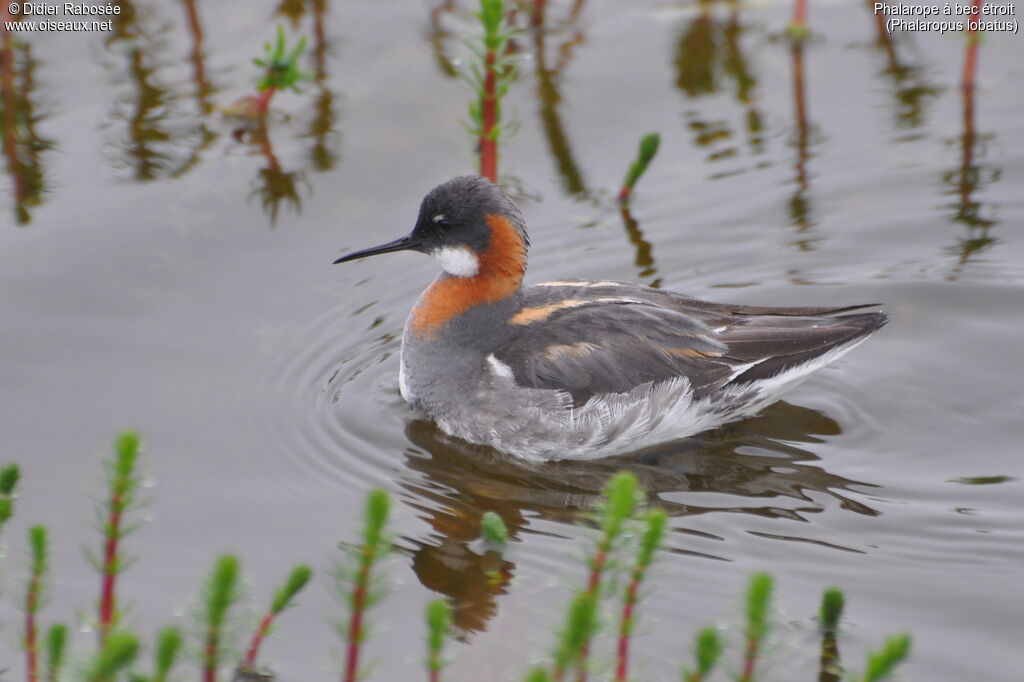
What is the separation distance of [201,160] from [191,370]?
2.15 m

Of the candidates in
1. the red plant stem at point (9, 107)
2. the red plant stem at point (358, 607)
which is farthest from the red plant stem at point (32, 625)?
the red plant stem at point (9, 107)

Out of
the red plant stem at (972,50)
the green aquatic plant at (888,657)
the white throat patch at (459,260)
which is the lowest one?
the green aquatic plant at (888,657)

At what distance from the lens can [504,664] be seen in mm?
5000

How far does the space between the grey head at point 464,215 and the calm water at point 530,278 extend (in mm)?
885

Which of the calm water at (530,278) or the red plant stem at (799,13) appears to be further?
the red plant stem at (799,13)

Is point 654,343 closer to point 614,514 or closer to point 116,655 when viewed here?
point 614,514

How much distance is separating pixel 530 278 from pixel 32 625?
4.71m

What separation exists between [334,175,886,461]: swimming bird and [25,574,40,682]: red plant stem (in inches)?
123

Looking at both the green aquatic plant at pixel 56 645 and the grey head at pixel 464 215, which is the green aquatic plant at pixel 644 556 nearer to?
the green aquatic plant at pixel 56 645

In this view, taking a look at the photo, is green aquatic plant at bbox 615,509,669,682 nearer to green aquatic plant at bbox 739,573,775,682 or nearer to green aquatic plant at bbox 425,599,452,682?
green aquatic plant at bbox 739,573,775,682

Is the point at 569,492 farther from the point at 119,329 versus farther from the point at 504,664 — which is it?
the point at 119,329

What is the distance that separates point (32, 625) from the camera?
386cm

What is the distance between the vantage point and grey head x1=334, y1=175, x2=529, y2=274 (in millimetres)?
6973

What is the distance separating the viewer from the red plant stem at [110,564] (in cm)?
339
